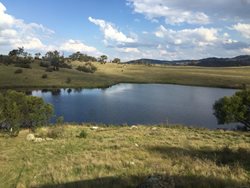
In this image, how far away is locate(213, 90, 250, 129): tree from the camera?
46.2 m

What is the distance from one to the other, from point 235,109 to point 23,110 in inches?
1106

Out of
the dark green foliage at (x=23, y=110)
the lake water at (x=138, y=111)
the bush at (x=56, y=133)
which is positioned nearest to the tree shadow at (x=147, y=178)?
the bush at (x=56, y=133)

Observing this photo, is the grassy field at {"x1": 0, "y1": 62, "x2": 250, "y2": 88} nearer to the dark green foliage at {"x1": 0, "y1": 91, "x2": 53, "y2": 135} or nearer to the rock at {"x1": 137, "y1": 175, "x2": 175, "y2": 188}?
the dark green foliage at {"x1": 0, "y1": 91, "x2": 53, "y2": 135}

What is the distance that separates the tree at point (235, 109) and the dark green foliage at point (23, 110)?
23739 mm

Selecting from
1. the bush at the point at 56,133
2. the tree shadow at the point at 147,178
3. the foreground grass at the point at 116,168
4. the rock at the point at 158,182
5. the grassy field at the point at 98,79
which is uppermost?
the rock at the point at 158,182

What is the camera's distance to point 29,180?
11328mm

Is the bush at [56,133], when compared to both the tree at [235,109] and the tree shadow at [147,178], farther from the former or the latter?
the tree at [235,109]

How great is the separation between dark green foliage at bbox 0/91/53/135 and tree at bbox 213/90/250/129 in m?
23.7

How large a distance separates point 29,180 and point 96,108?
5504 cm

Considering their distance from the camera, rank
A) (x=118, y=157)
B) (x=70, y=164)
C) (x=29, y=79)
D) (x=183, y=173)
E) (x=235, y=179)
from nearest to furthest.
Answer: (x=235, y=179), (x=183, y=173), (x=70, y=164), (x=118, y=157), (x=29, y=79)

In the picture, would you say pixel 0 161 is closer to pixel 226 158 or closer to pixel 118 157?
pixel 118 157

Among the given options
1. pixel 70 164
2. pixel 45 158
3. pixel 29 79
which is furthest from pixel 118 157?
pixel 29 79

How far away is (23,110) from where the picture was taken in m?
35.0

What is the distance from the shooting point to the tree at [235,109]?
4618 centimetres
